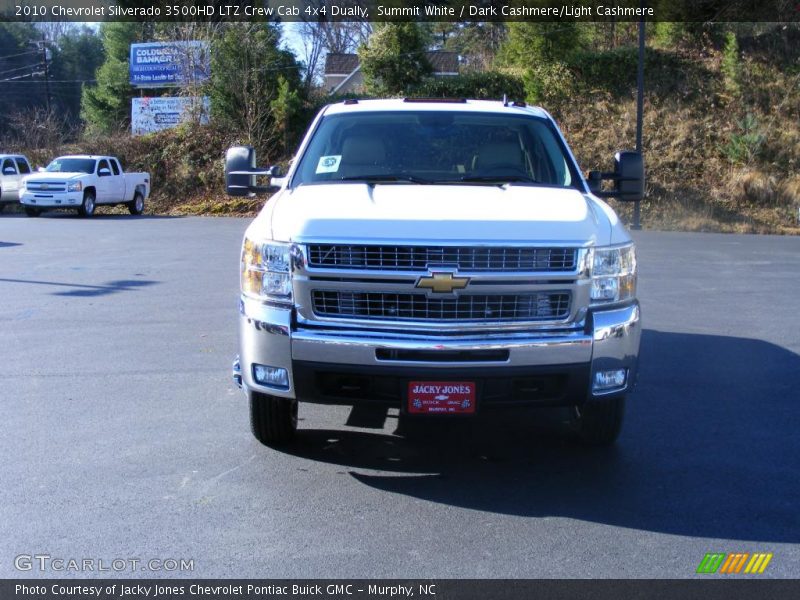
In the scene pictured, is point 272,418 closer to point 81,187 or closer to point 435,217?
point 435,217

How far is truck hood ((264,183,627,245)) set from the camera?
4.76m

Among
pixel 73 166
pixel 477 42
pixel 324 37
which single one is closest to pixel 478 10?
pixel 477 42

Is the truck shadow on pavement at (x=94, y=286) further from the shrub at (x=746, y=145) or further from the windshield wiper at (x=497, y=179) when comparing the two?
the shrub at (x=746, y=145)

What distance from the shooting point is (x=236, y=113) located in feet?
111

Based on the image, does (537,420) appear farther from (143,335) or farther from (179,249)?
(179,249)

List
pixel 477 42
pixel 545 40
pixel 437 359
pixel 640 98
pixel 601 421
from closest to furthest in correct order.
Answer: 1. pixel 437 359
2. pixel 601 421
3. pixel 640 98
4. pixel 545 40
5. pixel 477 42

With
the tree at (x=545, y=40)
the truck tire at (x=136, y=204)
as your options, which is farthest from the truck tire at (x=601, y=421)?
the tree at (x=545, y=40)

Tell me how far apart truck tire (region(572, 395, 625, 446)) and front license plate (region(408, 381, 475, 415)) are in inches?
37.1

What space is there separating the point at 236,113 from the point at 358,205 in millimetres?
30007

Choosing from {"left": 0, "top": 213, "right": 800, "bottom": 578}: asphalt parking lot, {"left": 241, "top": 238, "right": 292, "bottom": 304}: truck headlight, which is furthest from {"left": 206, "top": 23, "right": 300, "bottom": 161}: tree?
{"left": 241, "top": 238, "right": 292, "bottom": 304}: truck headlight

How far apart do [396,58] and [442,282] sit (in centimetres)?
2933

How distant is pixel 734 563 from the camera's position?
4.07m

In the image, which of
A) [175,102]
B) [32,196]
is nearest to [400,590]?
[32,196]

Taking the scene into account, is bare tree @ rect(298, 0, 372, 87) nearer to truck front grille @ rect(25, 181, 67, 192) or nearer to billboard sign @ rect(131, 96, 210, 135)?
billboard sign @ rect(131, 96, 210, 135)
